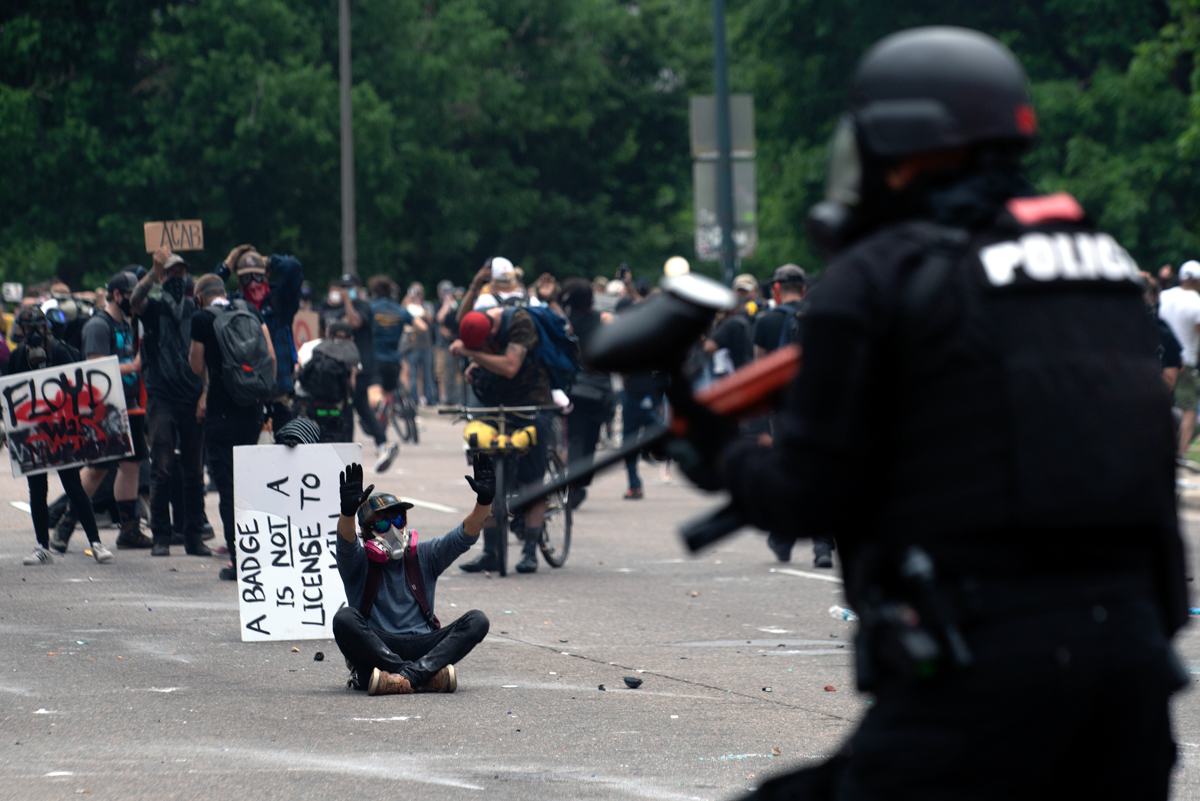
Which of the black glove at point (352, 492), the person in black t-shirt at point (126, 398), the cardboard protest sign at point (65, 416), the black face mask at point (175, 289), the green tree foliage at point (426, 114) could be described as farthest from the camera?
the green tree foliage at point (426, 114)

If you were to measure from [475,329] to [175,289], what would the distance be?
2.28 metres

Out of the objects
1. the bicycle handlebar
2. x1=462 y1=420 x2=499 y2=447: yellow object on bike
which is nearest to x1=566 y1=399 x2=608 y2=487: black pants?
the bicycle handlebar

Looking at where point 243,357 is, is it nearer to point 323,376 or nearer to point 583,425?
point 323,376

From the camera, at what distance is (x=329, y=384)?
12.0 m

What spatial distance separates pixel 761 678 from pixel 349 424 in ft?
22.3

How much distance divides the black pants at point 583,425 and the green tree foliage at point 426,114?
519 inches

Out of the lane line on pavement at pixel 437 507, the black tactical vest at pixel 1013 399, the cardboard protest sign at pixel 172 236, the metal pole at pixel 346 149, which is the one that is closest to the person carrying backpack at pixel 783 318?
the lane line on pavement at pixel 437 507

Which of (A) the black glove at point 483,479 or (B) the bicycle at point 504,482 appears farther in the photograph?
(B) the bicycle at point 504,482

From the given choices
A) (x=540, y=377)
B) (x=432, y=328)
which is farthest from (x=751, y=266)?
(x=540, y=377)

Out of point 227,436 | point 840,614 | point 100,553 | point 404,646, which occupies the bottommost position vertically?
point 840,614

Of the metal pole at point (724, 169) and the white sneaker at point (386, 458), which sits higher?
the metal pole at point (724, 169)

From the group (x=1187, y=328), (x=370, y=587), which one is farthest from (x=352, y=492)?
(x=1187, y=328)

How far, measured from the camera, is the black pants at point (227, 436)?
413 inches

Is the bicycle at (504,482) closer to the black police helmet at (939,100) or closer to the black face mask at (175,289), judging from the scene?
the black face mask at (175,289)
